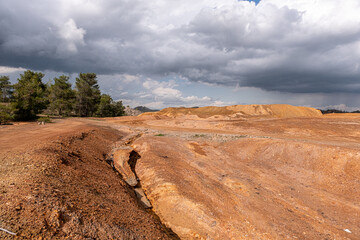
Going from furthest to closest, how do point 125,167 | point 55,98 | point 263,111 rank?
point 263,111 → point 55,98 → point 125,167

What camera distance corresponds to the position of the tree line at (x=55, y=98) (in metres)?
26.5

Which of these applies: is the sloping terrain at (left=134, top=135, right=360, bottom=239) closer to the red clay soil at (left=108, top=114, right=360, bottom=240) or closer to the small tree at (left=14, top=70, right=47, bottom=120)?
the red clay soil at (left=108, top=114, right=360, bottom=240)

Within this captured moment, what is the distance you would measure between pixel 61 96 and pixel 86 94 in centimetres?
620

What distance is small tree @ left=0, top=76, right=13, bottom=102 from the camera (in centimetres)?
3007

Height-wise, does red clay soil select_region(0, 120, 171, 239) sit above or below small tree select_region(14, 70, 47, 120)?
below

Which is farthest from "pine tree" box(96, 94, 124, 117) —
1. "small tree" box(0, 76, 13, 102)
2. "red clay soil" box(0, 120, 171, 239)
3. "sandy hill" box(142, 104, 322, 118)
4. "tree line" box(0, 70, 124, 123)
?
"red clay soil" box(0, 120, 171, 239)

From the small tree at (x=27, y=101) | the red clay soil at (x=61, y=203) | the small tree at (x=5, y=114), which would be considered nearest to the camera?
the red clay soil at (x=61, y=203)

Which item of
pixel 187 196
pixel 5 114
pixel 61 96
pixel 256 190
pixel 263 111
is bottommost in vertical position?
pixel 256 190

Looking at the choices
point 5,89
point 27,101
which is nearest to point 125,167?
point 27,101

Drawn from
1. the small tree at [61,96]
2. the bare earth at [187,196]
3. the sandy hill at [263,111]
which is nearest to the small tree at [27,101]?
the small tree at [61,96]

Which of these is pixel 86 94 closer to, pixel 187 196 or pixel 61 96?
pixel 61 96

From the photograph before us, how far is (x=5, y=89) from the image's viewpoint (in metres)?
33.6

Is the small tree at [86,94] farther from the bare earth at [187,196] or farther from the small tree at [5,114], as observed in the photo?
the bare earth at [187,196]

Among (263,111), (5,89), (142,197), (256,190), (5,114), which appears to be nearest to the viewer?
(142,197)
